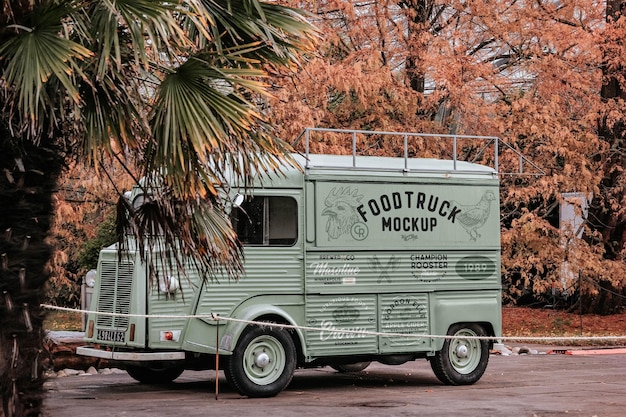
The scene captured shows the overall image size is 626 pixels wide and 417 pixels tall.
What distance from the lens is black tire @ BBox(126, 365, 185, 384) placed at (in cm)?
1575

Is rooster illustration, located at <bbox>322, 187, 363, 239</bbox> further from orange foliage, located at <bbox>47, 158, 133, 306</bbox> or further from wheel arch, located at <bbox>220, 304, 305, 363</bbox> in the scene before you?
orange foliage, located at <bbox>47, 158, 133, 306</bbox>

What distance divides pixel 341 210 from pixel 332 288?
3.38ft

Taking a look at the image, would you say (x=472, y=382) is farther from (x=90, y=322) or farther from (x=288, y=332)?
(x=90, y=322)

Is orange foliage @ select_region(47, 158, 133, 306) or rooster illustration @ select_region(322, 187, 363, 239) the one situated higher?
orange foliage @ select_region(47, 158, 133, 306)

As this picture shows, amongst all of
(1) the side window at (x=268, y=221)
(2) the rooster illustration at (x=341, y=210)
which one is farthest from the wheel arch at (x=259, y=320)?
(2) the rooster illustration at (x=341, y=210)

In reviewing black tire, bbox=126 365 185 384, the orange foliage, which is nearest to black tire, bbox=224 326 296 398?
black tire, bbox=126 365 185 384

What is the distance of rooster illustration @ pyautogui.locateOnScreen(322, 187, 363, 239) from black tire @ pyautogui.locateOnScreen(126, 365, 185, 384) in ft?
9.40

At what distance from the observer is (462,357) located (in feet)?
52.4

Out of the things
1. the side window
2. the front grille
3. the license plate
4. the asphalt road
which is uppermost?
the side window

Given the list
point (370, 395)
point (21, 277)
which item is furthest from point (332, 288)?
point (21, 277)

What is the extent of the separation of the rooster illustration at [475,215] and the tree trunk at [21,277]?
7.36 m

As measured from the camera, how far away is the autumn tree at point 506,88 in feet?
78.3

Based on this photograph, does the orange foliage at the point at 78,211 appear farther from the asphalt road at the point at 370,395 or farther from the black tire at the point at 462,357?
the black tire at the point at 462,357

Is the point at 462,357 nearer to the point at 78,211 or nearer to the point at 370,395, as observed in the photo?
the point at 370,395
